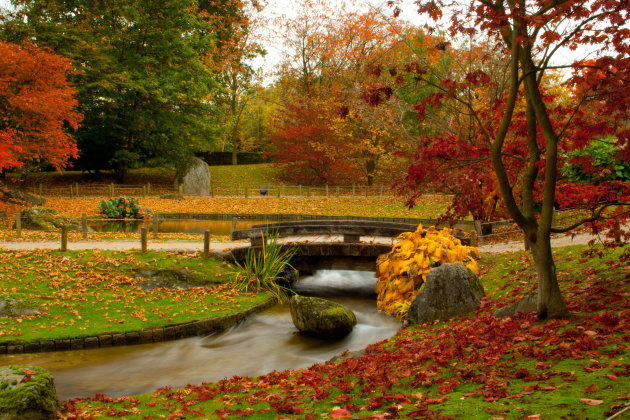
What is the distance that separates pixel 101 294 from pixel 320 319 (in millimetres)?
4842

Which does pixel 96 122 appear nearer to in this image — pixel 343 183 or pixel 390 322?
pixel 343 183

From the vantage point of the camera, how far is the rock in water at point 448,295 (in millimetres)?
8344

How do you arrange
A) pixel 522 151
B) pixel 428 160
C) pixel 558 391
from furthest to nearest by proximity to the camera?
1. pixel 522 151
2. pixel 428 160
3. pixel 558 391

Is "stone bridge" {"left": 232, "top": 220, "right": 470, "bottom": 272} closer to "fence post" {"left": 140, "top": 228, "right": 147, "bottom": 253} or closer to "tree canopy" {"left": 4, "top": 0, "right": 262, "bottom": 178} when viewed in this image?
"fence post" {"left": 140, "top": 228, "right": 147, "bottom": 253}

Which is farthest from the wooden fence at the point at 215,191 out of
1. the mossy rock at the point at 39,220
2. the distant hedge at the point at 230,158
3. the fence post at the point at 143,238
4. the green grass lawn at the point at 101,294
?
the green grass lawn at the point at 101,294

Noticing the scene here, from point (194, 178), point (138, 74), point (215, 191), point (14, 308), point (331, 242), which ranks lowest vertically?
point (14, 308)

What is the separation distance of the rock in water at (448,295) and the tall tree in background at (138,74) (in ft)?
77.6

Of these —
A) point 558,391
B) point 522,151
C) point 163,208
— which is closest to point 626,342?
point 558,391

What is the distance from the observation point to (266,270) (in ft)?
40.7

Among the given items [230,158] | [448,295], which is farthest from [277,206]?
[230,158]

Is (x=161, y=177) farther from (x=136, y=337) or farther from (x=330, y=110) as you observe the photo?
(x=136, y=337)

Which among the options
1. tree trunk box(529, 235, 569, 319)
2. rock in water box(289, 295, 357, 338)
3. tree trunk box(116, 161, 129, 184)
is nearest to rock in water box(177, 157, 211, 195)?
tree trunk box(116, 161, 129, 184)

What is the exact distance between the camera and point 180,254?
12945 mm

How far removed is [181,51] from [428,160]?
27364mm
